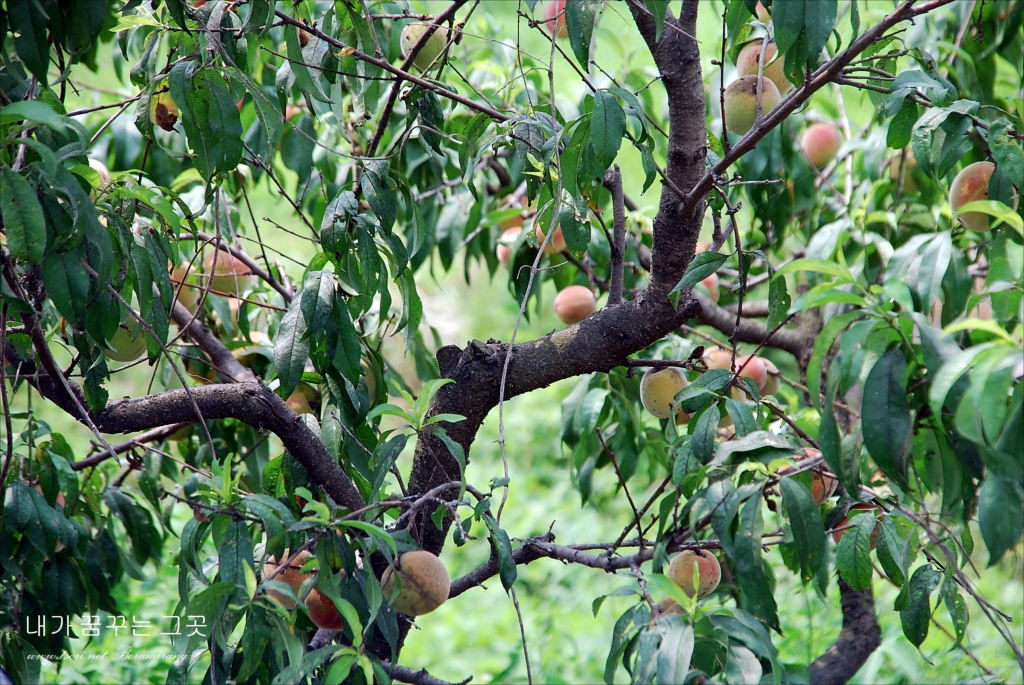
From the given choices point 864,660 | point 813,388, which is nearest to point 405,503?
point 813,388

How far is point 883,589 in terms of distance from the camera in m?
2.85

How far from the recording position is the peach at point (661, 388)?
4.10 feet

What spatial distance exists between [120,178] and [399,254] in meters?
0.33

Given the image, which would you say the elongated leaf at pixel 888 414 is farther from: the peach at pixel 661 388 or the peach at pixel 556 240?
the peach at pixel 556 240

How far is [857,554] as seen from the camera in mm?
850

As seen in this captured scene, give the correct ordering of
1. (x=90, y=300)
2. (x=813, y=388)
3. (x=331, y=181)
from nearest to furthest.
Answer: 1. (x=813, y=388)
2. (x=90, y=300)
3. (x=331, y=181)

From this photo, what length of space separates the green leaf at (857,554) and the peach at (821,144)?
1199 millimetres

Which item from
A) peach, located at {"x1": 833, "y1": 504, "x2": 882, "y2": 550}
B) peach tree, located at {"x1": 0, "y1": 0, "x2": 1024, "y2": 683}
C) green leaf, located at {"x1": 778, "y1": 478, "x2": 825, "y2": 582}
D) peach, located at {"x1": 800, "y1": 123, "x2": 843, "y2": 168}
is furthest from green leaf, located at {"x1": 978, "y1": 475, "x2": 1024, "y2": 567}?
peach, located at {"x1": 800, "y1": 123, "x2": 843, "y2": 168}

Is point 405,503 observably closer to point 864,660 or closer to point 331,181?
point 331,181

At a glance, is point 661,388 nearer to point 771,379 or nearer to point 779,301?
point 779,301

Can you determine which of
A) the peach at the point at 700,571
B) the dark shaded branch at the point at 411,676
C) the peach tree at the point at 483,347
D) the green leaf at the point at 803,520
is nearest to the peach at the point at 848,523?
the peach tree at the point at 483,347

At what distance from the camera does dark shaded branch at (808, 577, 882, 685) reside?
147 cm

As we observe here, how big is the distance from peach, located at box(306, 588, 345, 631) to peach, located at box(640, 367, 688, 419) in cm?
55

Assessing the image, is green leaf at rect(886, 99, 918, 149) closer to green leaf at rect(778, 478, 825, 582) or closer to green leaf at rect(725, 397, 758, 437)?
green leaf at rect(725, 397, 758, 437)
